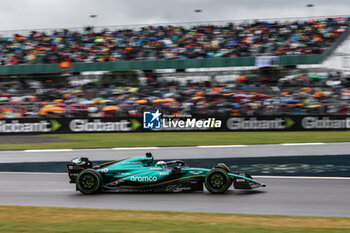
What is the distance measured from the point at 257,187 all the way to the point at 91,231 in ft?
13.9

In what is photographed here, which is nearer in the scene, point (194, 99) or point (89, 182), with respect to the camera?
point (89, 182)

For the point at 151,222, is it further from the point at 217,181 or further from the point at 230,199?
the point at 217,181

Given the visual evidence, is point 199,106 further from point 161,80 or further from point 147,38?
point 147,38

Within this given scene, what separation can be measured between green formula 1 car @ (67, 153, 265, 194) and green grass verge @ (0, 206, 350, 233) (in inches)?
62.3

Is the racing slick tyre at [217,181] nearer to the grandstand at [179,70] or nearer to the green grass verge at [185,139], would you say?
the green grass verge at [185,139]

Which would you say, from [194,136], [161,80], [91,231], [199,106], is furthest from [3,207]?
[161,80]

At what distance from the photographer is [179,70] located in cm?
2698

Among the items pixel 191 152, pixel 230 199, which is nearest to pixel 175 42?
pixel 191 152

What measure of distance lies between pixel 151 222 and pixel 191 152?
30.8 ft

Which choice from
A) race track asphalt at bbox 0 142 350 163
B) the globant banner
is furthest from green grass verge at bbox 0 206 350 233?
the globant banner

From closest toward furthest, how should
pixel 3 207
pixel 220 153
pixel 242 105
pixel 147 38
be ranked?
pixel 3 207 → pixel 220 153 → pixel 242 105 → pixel 147 38

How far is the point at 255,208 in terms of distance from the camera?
7488 millimetres

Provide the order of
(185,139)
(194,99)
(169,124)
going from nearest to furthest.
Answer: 1. (185,139)
2. (169,124)
3. (194,99)

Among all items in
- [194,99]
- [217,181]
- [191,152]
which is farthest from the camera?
[194,99]
